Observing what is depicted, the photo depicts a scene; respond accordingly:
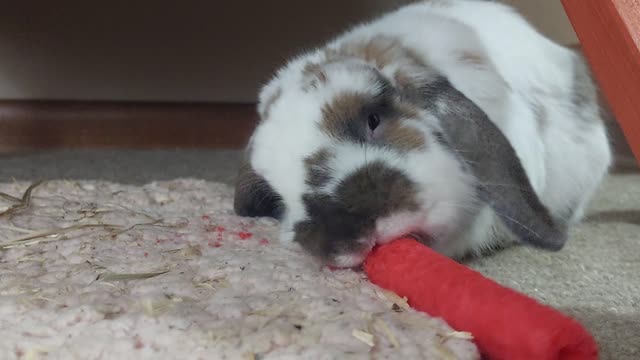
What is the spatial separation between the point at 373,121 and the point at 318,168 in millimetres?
126

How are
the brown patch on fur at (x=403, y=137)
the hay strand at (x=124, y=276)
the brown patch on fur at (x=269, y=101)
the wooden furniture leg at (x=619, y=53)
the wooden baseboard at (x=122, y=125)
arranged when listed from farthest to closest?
the wooden baseboard at (x=122, y=125) < the brown patch on fur at (x=269, y=101) < the brown patch on fur at (x=403, y=137) < the hay strand at (x=124, y=276) < the wooden furniture leg at (x=619, y=53)

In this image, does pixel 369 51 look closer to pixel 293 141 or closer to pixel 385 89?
pixel 385 89

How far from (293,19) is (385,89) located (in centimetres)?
179

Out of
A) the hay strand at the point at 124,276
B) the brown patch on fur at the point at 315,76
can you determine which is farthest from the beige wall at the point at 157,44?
the hay strand at the point at 124,276

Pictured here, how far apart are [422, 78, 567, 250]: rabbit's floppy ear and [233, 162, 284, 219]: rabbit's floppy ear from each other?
322mm

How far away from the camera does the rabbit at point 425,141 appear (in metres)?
1.05

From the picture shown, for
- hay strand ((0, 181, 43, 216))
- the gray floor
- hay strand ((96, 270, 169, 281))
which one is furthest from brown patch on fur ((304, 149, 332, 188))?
hay strand ((0, 181, 43, 216))

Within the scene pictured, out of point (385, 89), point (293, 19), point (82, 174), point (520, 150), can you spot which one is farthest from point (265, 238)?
point (293, 19)

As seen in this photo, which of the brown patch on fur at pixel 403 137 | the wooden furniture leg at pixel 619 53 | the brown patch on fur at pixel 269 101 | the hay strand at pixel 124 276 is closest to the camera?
the wooden furniture leg at pixel 619 53

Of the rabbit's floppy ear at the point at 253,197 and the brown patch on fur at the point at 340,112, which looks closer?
the brown patch on fur at the point at 340,112

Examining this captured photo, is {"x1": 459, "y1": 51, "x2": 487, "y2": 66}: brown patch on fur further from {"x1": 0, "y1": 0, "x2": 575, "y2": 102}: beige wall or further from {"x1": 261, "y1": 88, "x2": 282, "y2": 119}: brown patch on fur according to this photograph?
{"x1": 0, "y1": 0, "x2": 575, "y2": 102}: beige wall

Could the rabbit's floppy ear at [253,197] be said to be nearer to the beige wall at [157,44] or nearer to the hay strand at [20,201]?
the hay strand at [20,201]

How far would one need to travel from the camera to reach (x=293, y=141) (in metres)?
1.16

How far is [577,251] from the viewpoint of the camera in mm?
1459
